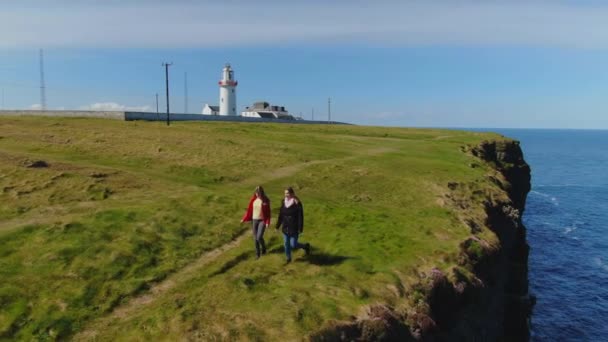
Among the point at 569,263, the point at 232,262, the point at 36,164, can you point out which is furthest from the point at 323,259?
the point at 569,263

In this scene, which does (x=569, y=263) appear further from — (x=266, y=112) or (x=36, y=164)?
(x=266, y=112)

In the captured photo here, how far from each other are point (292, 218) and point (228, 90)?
355ft

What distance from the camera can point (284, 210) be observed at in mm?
18656

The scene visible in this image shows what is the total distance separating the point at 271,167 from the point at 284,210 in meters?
21.7

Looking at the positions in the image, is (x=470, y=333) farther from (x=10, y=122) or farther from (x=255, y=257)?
(x=10, y=122)

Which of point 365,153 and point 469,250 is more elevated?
point 365,153

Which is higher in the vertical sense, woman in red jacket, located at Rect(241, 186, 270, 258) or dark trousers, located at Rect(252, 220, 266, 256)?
woman in red jacket, located at Rect(241, 186, 270, 258)

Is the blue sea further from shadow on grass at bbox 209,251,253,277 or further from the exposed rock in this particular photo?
the exposed rock

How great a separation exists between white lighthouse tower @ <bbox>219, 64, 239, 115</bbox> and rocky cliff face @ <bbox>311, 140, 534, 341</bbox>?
87.7 metres

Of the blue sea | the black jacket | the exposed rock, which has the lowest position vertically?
the blue sea

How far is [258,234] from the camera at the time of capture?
19.7 m

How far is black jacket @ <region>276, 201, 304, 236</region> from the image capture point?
1853cm

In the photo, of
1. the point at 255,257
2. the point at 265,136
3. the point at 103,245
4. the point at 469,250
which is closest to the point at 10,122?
the point at 265,136

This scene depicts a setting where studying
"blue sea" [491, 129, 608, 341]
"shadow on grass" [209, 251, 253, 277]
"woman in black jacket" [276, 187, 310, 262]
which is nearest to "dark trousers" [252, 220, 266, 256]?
"shadow on grass" [209, 251, 253, 277]
